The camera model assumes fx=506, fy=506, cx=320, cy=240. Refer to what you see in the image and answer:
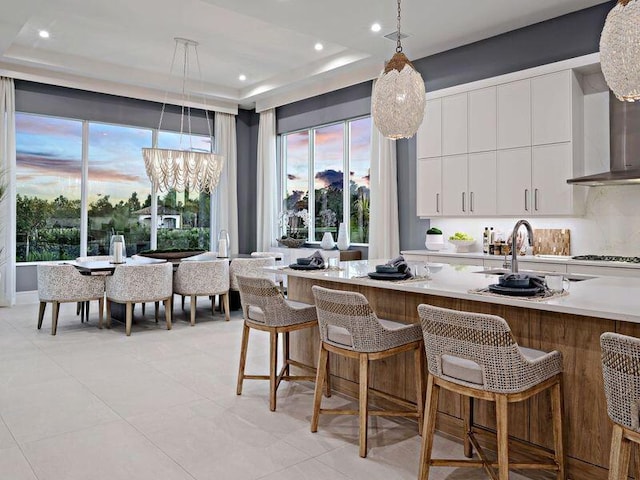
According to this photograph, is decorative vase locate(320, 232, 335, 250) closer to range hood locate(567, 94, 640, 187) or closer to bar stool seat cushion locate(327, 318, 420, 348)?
range hood locate(567, 94, 640, 187)

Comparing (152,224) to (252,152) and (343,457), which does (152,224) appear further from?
(343,457)

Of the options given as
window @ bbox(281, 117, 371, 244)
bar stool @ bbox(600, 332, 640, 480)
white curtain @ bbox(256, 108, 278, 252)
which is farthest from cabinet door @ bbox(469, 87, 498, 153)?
white curtain @ bbox(256, 108, 278, 252)

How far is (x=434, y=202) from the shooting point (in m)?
5.89

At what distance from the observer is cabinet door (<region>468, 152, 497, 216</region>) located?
5.30m

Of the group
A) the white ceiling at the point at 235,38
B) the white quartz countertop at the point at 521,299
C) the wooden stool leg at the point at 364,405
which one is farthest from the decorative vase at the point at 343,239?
the wooden stool leg at the point at 364,405

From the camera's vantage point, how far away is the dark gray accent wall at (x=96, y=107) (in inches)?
289

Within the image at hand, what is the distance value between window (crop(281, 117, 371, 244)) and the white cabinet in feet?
9.76

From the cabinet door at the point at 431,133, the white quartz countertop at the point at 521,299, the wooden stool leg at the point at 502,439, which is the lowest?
the wooden stool leg at the point at 502,439

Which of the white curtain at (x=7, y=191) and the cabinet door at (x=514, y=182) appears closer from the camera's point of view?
the cabinet door at (x=514, y=182)

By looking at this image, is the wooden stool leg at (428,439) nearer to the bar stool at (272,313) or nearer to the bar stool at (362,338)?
the bar stool at (362,338)

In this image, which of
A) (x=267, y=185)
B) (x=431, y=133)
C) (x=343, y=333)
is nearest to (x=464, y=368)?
(x=343, y=333)

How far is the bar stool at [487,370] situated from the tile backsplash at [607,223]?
3034 millimetres

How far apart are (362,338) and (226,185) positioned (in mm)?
7027

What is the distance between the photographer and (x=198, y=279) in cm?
607
